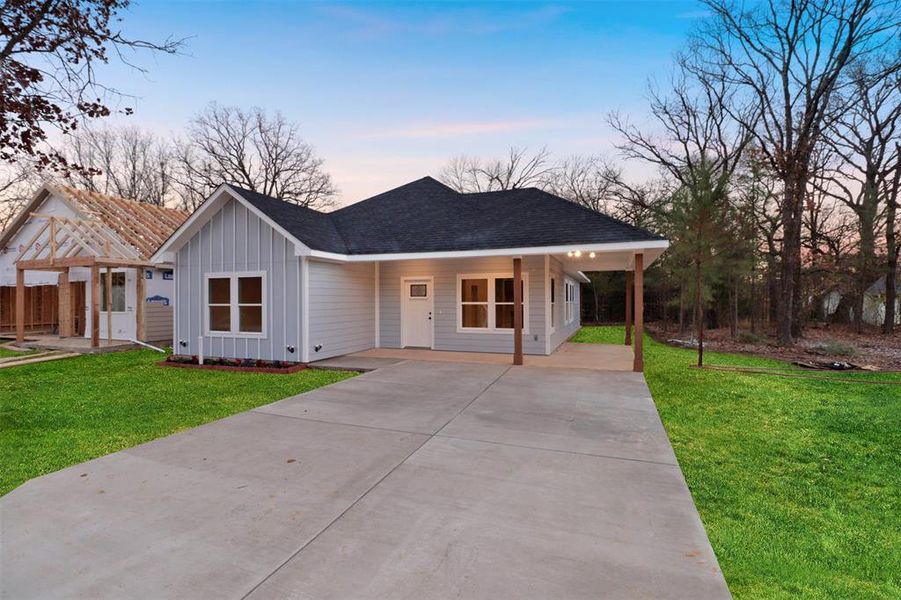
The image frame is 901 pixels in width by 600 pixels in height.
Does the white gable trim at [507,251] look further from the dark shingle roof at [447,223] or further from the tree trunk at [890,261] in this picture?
the tree trunk at [890,261]

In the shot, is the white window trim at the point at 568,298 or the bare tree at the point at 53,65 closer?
the bare tree at the point at 53,65

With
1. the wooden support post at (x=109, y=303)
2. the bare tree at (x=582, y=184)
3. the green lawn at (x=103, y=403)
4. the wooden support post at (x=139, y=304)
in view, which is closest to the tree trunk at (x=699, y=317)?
the green lawn at (x=103, y=403)

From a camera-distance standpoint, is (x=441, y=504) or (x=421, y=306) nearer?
(x=441, y=504)

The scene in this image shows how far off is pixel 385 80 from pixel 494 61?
3417 mm

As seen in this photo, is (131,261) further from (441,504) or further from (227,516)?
(441,504)

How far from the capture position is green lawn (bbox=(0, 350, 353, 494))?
14.4 feet

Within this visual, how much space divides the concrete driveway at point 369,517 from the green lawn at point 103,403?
1.89ft

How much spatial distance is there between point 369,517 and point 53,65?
6.85m

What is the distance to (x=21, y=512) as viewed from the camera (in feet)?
10.00

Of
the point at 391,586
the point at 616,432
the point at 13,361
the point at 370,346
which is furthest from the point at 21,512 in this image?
the point at 13,361

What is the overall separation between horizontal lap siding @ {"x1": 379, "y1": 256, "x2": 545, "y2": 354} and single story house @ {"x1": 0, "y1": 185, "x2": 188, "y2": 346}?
747 centimetres

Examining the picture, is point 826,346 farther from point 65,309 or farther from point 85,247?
point 65,309

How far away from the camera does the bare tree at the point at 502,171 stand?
2981 cm

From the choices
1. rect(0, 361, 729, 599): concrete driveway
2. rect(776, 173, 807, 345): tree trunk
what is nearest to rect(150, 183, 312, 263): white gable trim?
rect(0, 361, 729, 599): concrete driveway
